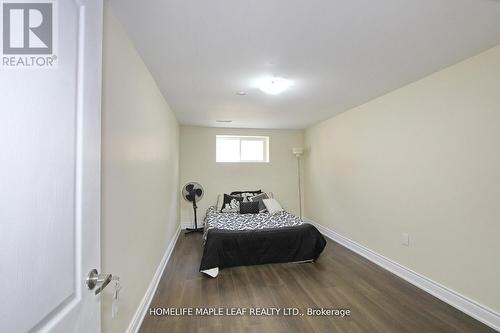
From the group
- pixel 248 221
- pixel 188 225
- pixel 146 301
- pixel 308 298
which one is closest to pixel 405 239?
pixel 308 298

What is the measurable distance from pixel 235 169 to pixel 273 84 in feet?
9.40

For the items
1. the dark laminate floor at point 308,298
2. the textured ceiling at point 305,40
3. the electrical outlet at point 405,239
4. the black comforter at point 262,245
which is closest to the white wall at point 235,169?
the dark laminate floor at point 308,298

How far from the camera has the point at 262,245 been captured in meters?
2.98

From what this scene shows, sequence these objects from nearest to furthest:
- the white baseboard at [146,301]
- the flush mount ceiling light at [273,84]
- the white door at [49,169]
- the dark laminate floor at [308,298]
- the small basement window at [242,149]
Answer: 1. the white door at [49,169]
2. the white baseboard at [146,301]
3. the dark laminate floor at [308,298]
4. the flush mount ceiling light at [273,84]
5. the small basement window at [242,149]

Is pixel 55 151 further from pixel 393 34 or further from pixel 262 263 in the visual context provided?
pixel 262 263

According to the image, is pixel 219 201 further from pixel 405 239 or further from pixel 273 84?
pixel 405 239

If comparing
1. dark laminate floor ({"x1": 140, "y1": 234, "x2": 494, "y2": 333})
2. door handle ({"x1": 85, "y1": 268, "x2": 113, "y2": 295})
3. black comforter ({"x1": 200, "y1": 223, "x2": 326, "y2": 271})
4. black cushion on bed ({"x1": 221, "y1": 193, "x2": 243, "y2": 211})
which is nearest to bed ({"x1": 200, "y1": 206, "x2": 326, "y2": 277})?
black comforter ({"x1": 200, "y1": 223, "x2": 326, "y2": 271})

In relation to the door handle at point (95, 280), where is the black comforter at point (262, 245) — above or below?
below

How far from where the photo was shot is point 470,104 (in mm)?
2000

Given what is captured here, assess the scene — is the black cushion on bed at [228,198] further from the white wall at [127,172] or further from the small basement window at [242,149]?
the white wall at [127,172]

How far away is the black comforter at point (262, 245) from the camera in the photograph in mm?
2863

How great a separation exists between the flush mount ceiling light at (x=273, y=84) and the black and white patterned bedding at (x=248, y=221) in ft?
6.04

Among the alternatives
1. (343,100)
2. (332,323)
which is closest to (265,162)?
(343,100)

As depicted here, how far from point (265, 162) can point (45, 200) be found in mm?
4751
